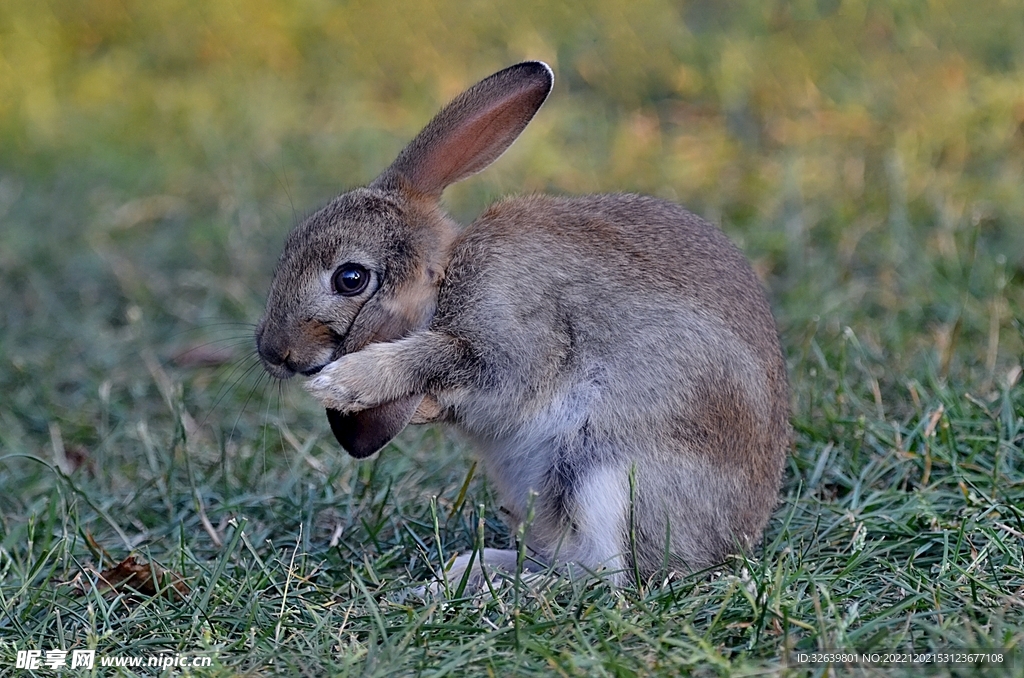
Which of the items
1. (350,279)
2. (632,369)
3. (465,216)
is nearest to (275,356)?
(350,279)

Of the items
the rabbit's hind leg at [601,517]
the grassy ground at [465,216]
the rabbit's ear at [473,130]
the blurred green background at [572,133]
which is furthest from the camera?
the blurred green background at [572,133]

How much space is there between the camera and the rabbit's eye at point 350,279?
4.10 m

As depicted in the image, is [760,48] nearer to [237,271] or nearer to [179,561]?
[237,271]

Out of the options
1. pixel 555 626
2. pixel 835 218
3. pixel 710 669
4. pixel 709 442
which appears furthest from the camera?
pixel 835 218

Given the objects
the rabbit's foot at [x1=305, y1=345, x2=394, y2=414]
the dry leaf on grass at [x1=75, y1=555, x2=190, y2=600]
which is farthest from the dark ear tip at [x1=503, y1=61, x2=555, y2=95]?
the dry leaf on grass at [x1=75, y1=555, x2=190, y2=600]

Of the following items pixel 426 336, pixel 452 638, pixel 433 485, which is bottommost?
pixel 433 485

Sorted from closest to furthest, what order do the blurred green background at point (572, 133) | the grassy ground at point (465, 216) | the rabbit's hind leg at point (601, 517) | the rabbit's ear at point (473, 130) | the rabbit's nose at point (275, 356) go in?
the grassy ground at point (465, 216) → the rabbit's hind leg at point (601, 517) → the rabbit's nose at point (275, 356) → the rabbit's ear at point (473, 130) → the blurred green background at point (572, 133)

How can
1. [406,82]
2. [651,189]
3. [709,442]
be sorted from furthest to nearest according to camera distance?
[406,82] → [651,189] → [709,442]

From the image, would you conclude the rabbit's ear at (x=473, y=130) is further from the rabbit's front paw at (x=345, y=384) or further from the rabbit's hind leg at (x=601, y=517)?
the rabbit's hind leg at (x=601, y=517)

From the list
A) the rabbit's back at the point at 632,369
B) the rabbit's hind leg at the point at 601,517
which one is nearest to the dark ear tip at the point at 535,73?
the rabbit's back at the point at 632,369

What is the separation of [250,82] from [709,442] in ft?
21.8

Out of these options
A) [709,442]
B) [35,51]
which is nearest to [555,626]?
[709,442]

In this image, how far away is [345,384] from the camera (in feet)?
12.6

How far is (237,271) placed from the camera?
22.4ft
